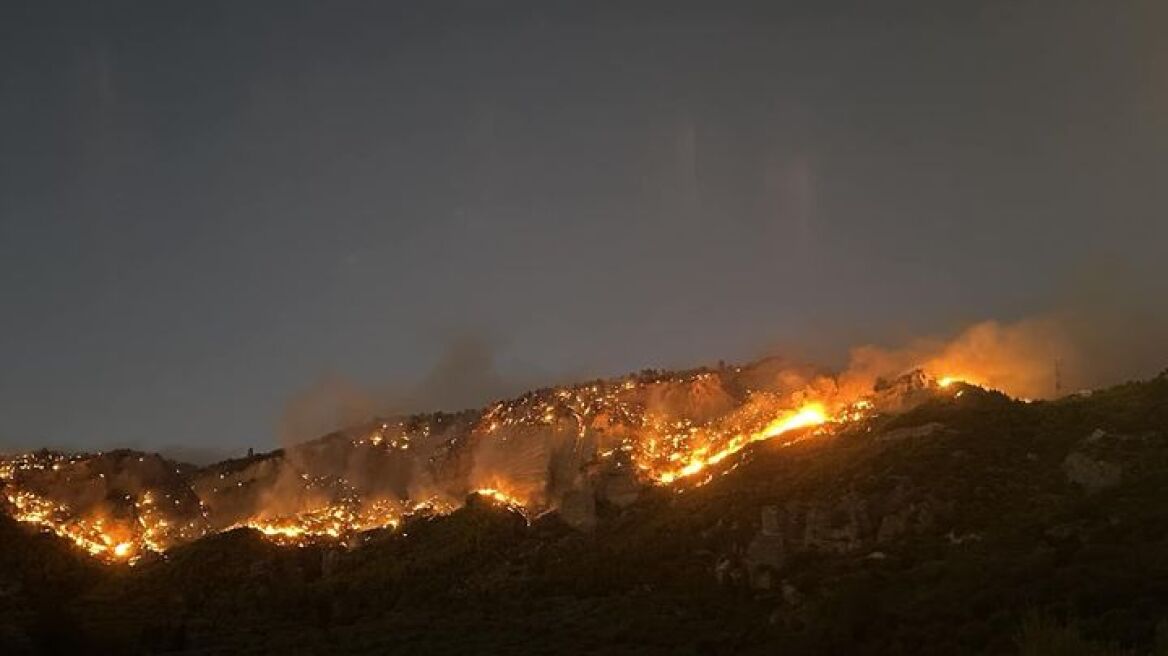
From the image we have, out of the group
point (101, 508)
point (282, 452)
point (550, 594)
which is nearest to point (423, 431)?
point (282, 452)

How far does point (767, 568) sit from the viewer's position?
64500 millimetres

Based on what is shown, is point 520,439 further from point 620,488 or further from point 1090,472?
point 1090,472

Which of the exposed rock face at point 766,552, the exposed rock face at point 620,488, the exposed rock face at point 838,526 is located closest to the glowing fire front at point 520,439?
the exposed rock face at point 620,488

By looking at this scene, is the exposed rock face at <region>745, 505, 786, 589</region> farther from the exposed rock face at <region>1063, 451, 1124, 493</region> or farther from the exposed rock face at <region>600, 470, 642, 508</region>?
the exposed rock face at <region>600, 470, 642, 508</region>

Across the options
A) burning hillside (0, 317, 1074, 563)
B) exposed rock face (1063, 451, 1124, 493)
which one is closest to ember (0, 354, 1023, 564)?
burning hillside (0, 317, 1074, 563)

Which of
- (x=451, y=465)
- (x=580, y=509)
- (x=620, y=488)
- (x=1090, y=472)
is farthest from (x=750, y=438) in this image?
(x=1090, y=472)

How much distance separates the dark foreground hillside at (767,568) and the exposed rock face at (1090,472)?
184 mm

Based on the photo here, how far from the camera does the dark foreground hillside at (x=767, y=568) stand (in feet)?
122

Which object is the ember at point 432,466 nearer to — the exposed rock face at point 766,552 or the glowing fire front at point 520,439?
the glowing fire front at point 520,439

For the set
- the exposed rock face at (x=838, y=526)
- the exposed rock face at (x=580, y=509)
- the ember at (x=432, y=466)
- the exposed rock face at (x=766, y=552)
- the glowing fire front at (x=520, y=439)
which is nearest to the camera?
the exposed rock face at (x=766, y=552)

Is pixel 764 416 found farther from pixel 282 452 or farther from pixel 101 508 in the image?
pixel 101 508

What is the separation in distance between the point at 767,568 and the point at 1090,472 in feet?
69.2

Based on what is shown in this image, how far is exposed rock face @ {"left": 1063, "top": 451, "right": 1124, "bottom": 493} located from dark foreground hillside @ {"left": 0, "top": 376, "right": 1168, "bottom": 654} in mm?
184

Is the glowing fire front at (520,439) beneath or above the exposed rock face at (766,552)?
above
